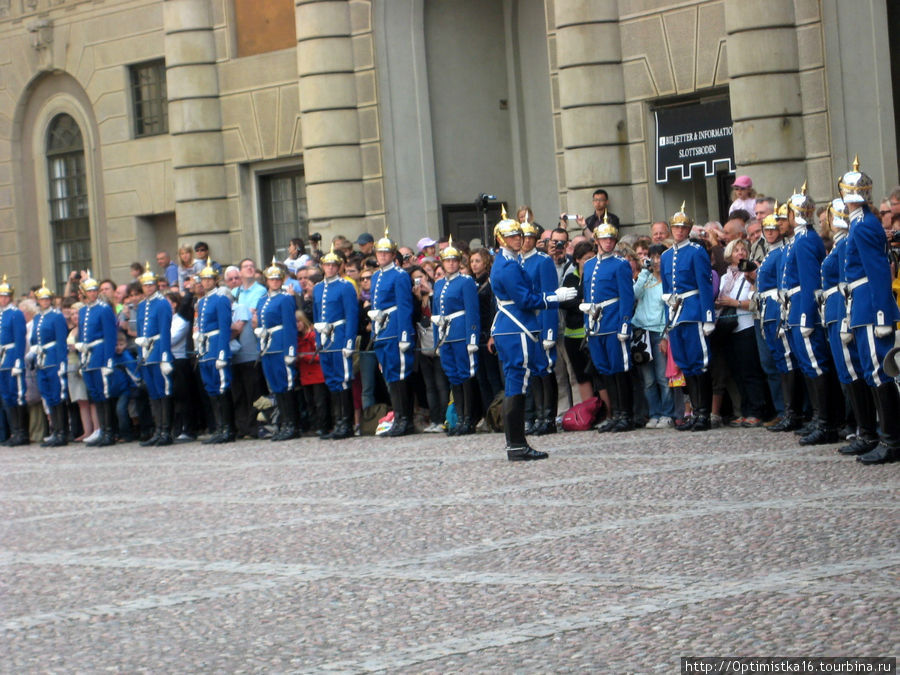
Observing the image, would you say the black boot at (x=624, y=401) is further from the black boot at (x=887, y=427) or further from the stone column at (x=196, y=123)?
the stone column at (x=196, y=123)

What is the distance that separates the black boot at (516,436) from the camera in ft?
40.6

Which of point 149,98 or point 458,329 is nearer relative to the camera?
point 458,329

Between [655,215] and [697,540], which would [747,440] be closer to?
[697,540]

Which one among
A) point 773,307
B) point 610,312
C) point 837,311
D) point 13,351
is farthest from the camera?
point 13,351

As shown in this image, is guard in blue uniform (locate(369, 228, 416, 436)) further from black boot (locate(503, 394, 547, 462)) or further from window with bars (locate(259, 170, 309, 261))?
window with bars (locate(259, 170, 309, 261))

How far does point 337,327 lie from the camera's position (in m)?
16.4

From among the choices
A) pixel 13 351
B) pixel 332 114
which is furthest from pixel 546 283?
pixel 332 114

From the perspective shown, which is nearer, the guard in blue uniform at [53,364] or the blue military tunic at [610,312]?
the blue military tunic at [610,312]

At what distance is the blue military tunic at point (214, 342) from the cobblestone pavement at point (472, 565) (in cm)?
445

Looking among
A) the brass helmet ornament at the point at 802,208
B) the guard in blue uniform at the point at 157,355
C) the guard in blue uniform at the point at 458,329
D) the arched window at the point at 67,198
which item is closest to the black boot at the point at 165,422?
the guard in blue uniform at the point at 157,355

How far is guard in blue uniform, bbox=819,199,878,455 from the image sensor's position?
Answer: 36.7 feet

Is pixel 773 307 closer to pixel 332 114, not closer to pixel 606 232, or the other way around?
pixel 606 232

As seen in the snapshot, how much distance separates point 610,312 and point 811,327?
9.08ft

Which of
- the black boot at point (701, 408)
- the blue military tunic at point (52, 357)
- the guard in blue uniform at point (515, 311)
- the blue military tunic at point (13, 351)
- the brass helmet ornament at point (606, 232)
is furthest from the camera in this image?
the blue military tunic at point (13, 351)
